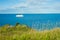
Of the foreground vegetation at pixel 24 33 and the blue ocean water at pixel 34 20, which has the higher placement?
the blue ocean water at pixel 34 20

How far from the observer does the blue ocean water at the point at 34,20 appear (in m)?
3.74

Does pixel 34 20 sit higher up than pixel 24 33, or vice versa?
pixel 34 20

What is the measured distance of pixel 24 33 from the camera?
12.2 feet

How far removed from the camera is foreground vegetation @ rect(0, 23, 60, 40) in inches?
144

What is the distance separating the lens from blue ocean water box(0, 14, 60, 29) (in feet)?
12.3

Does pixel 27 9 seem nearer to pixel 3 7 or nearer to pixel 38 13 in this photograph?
pixel 38 13

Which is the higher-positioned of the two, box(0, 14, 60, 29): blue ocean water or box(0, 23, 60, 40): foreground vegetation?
box(0, 14, 60, 29): blue ocean water

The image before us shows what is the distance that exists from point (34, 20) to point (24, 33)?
388 millimetres

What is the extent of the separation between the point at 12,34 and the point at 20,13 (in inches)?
20.5

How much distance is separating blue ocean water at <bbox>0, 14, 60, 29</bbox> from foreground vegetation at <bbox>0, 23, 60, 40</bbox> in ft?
0.33

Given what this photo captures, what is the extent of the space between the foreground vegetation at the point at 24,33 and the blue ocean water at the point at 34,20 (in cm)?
10

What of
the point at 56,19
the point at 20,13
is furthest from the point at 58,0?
the point at 20,13

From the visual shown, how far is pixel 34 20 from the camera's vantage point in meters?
3.80

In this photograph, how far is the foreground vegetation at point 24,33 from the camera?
367cm
